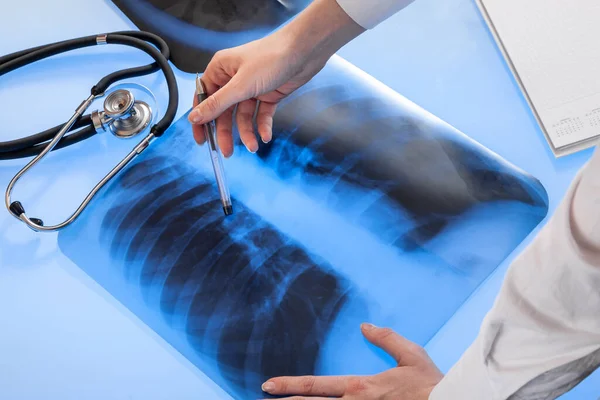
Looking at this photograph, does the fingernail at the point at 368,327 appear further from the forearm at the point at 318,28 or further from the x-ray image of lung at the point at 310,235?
the forearm at the point at 318,28

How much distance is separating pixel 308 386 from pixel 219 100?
40cm

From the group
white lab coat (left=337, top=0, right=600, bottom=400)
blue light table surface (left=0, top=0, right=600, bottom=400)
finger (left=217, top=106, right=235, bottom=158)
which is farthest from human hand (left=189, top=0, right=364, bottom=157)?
white lab coat (left=337, top=0, right=600, bottom=400)

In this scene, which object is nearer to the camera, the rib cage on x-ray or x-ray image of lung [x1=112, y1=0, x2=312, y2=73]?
the rib cage on x-ray

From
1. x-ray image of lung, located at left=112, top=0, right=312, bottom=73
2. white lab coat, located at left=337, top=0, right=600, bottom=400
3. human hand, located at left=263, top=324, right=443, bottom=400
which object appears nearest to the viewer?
white lab coat, located at left=337, top=0, right=600, bottom=400

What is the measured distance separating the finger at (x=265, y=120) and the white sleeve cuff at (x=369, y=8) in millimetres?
191

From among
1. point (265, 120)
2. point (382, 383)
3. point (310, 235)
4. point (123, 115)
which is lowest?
point (382, 383)

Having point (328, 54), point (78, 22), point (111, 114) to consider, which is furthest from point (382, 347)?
point (78, 22)

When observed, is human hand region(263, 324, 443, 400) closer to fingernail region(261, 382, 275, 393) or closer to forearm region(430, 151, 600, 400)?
fingernail region(261, 382, 275, 393)

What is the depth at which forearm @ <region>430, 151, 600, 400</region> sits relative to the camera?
1.32ft

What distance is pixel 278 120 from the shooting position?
0.94 m

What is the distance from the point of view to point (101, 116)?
904mm

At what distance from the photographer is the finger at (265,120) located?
2.94 feet

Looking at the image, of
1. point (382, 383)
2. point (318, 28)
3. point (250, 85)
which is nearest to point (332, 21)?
point (318, 28)

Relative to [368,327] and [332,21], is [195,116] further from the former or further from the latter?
[368,327]
